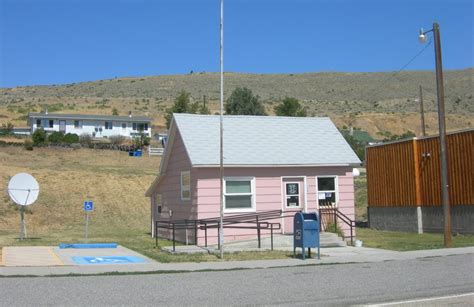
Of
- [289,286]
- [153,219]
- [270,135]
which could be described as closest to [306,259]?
[289,286]

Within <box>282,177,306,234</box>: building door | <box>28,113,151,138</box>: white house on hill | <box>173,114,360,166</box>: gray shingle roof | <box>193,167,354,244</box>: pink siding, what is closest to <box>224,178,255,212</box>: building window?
<box>193,167,354,244</box>: pink siding

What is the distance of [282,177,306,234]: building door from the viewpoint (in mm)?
22062

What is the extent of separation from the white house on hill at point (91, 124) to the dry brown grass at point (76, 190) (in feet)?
79.3

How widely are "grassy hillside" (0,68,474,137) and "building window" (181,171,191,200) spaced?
65394 mm

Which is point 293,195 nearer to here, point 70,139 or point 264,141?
point 264,141

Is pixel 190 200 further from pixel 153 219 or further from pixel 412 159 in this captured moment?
pixel 412 159

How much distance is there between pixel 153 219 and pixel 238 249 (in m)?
8.57

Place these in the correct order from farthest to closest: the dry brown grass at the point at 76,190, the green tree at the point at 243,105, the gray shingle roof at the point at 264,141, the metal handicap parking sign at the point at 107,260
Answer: the green tree at the point at 243,105
the dry brown grass at the point at 76,190
the gray shingle roof at the point at 264,141
the metal handicap parking sign at the point at 107,260

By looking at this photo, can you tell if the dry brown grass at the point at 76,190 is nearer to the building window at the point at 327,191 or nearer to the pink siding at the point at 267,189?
the pink siding at the point at 267,189

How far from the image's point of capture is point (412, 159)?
2692 cm

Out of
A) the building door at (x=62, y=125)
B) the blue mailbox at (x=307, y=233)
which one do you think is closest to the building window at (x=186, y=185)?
the blue mailbox at (x=307, y=233)

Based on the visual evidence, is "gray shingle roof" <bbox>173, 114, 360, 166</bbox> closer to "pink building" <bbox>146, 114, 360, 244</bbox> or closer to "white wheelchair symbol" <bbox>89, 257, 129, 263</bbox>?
"pink building" <bbox>146, 114, 360, 244</bbox>

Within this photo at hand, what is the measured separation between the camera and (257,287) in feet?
37.1

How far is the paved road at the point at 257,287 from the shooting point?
32.6ft
